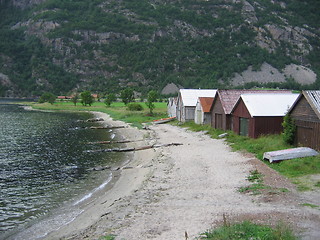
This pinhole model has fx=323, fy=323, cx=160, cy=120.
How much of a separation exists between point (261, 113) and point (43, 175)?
22196 mm

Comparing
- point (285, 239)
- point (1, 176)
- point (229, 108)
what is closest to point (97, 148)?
point (1, 176)

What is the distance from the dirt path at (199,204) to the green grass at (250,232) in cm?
69

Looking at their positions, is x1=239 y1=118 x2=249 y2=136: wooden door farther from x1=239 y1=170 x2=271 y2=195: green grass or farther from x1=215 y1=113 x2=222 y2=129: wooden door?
x1=239 y1=170 x2=271 y2=195: green grass

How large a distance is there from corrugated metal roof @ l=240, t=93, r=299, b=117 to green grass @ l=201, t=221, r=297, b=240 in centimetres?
2233

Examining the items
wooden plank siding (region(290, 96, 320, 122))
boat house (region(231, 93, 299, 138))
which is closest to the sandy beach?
wooden plank siding (region(290, 96, 320, 122))

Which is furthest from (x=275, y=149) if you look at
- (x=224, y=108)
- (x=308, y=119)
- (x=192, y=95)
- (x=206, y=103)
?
(x=192, y=95)

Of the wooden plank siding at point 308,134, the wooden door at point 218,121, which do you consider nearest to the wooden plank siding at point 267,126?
the wooden plank siding at point 308,134

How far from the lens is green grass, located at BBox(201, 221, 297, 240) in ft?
37.6

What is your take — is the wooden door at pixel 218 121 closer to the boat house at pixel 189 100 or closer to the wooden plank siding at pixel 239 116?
the wooden plank siding at pixel 239 116

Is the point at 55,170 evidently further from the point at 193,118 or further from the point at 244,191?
the point at 193,118

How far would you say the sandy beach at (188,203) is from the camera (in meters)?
13.8

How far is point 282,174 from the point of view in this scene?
20.9 meters

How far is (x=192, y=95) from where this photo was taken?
59906mm

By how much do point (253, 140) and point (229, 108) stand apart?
402 inches
